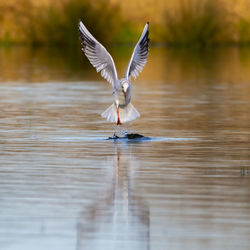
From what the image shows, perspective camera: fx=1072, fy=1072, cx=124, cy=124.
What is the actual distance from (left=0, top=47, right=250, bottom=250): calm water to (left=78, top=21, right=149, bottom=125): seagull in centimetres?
39

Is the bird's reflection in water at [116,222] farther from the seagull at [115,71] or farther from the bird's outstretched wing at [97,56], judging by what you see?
the bird's outstretched wing at [97,56]

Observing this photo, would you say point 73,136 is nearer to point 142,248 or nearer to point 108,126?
point 108,126

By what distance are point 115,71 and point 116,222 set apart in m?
6.66

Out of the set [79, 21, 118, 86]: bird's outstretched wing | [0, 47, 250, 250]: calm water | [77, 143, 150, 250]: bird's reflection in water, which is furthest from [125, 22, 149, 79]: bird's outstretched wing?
[77, 143, 150, 250]: bird's reflection in water

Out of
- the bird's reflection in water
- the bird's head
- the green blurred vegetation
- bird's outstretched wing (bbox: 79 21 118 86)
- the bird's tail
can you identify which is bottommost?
the bird's reflection in water

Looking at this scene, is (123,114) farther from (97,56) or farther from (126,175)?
(126,175)

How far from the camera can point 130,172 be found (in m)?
10.7

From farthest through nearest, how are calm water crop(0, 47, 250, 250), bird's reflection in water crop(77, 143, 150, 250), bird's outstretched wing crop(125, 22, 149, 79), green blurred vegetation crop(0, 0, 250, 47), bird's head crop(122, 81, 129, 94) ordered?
green blurred vegetation crop(0, 0, 250, 47) → bird's outstretched wing crop(125, 22, 149, 79) → bird's head crop(122, 81, 129, 94) → calm water crop(0, 47, 250, 250) → bird's reflection in water crop(77, 143, 150, 250)

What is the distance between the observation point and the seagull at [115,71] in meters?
14.1

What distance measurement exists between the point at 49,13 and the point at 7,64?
→ 20945 mm

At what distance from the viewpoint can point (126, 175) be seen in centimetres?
1048

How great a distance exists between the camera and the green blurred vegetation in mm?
55094

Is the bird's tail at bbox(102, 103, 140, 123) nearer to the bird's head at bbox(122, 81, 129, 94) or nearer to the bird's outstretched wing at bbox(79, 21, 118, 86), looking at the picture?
the bird's head at bbox(122, 81, 129, 94)

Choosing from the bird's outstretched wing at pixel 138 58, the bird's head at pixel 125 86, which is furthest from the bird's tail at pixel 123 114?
the bird's outstretched wing at pixel 138 58
